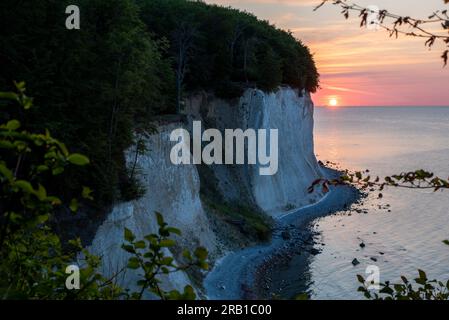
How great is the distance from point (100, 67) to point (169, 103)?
1757 cm

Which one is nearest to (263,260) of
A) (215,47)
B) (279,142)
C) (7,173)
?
(279,142)

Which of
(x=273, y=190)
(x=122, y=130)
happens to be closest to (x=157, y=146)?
(x=122, y=130)

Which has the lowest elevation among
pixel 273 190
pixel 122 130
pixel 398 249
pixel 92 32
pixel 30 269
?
pixel 398 249

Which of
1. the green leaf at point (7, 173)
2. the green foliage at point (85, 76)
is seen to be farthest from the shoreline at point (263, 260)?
the green leaf at point (7, 173)

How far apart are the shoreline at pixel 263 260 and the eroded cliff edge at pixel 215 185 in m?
1.08

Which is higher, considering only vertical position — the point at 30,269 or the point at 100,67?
the point at 100,67

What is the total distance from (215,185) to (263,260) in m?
9.86

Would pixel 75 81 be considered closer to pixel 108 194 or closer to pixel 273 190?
pixel 108 194

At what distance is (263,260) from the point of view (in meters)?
38.0

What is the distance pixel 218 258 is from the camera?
118ft
